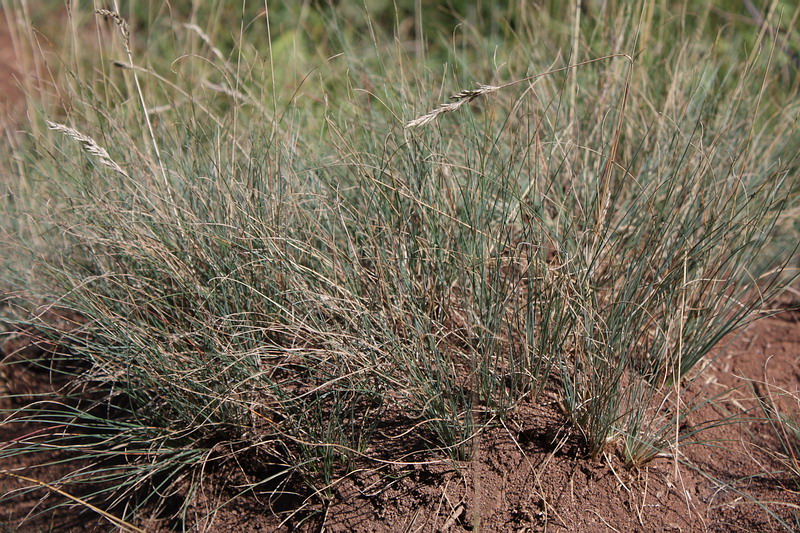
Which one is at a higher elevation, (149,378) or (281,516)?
(149,378)

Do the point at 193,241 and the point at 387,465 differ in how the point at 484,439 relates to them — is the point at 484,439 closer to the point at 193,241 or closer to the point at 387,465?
the point at 387,465

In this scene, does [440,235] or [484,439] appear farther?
[440,235]

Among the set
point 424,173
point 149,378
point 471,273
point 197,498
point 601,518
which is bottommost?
point 197,498

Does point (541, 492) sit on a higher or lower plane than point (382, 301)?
lower

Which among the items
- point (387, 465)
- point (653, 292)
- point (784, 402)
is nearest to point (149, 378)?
point (387, 465)

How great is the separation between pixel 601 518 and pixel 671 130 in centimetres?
139

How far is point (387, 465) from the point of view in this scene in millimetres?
1929

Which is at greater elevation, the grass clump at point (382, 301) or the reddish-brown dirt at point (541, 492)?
the grass clump at point (382, 301)

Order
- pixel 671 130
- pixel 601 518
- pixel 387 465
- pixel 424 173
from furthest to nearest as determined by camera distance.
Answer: pixel 671 130, pixel 424 173, pixel 387 465, pixel 601 518

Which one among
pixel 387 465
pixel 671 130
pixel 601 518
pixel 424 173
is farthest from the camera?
pixel 671 130

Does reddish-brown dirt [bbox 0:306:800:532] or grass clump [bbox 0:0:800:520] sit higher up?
grass clump [bbox 0:0:800:520]

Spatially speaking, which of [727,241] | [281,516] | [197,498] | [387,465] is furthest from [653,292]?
[197,498]

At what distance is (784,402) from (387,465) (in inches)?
44.7

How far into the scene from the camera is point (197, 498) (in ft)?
6.68
